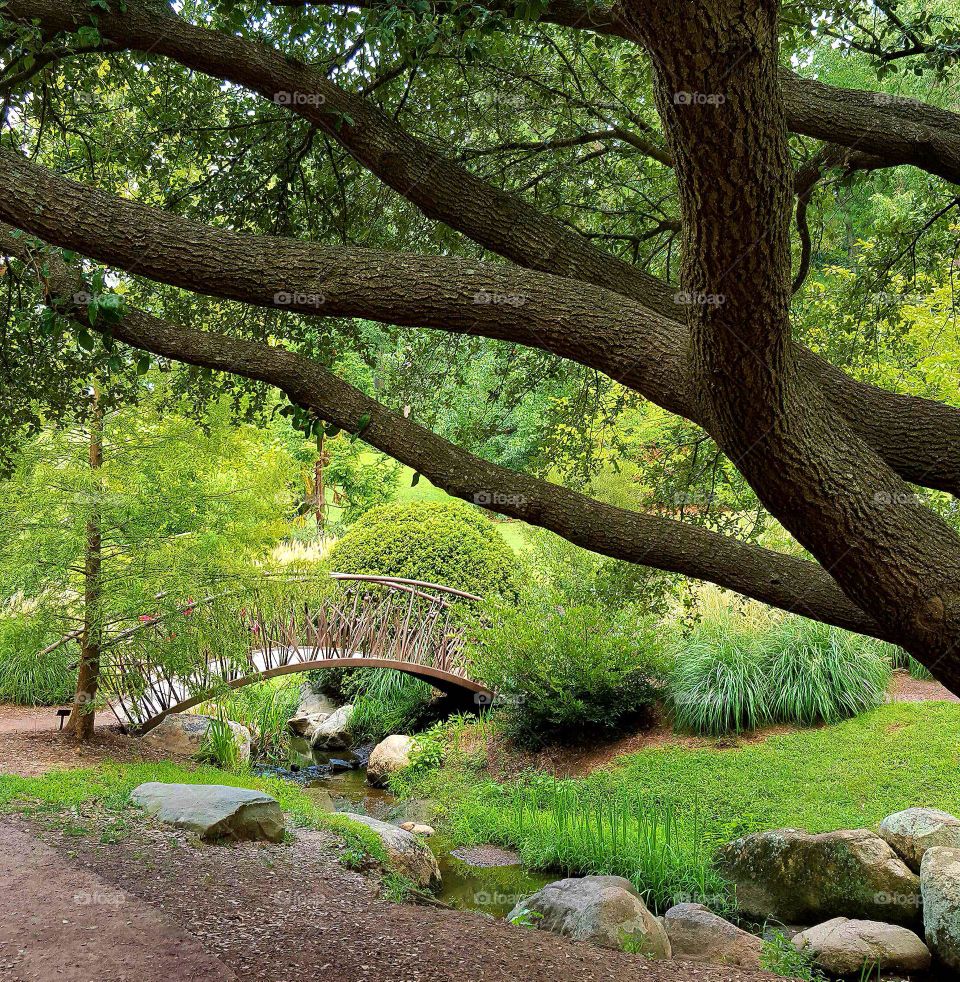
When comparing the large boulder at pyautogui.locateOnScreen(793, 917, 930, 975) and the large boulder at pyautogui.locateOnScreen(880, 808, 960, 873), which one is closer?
the large boulder at pyautogui.locateOnScreen(793, 917, 930, 975)

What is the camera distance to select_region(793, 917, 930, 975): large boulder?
575 centimetres

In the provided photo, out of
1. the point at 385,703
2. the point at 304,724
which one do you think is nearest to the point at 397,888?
the point at 385,703

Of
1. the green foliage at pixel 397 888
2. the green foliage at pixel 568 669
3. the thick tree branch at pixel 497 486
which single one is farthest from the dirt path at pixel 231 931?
the green foliage at pixel 568 669

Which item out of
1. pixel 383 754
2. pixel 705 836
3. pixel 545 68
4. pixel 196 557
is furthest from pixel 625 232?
pixel 383 754

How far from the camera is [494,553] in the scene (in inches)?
543

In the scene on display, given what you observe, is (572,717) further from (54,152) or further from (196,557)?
(54,152)

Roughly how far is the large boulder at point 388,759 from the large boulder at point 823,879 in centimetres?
477

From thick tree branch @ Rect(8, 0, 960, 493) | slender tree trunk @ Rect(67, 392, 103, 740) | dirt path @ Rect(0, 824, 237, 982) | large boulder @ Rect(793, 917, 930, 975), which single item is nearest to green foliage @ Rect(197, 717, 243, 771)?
slender tree trunk @ Rect(67, 392, 103, 740)

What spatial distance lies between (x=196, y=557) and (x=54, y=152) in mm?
3404

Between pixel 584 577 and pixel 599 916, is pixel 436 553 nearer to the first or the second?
pixel 584 577

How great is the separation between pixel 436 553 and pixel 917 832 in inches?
309

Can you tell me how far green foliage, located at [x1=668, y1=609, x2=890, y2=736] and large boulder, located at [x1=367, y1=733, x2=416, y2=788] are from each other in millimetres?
3199

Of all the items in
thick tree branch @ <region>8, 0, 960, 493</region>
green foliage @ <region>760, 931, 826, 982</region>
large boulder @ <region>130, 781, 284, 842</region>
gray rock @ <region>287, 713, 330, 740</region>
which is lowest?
gray rock @ <region>287, 713, 330, 740</region>

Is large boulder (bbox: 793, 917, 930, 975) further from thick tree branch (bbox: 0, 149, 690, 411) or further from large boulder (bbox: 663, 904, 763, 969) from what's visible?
thick tree branch (bbox: 0, 149, 690, 411)
